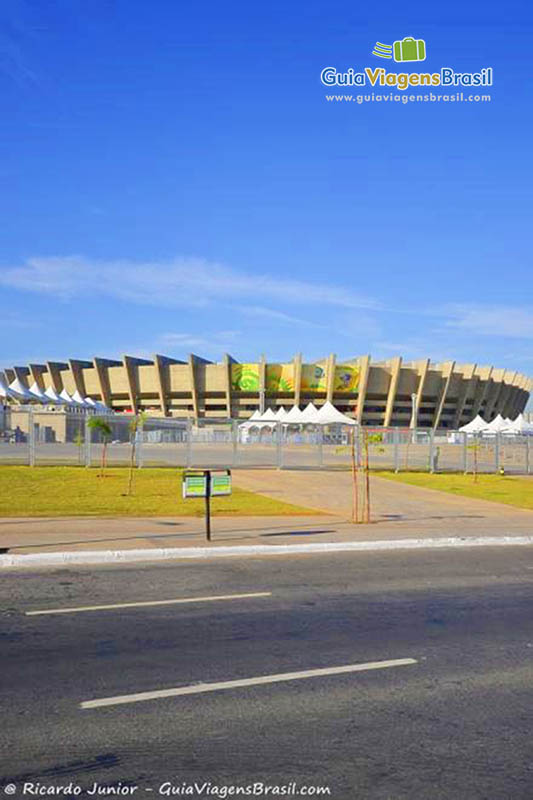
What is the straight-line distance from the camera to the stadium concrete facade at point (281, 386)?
4444 inches

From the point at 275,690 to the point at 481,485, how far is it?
1087 inches

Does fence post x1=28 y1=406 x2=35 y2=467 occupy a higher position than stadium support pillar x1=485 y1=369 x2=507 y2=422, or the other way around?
stadium support pillar x1=485 y1=369 x2=507 y2=422

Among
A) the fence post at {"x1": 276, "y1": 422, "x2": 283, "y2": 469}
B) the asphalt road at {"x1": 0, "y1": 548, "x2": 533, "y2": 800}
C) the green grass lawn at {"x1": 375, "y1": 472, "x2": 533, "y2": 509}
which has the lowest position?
the asphalt road at {"x1": 0, "y1": 548, "x2": 533, "y2": 800}

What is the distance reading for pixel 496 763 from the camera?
4.54m

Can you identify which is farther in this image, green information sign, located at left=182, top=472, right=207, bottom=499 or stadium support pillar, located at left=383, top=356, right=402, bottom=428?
stadium support pillar, located at left=383, top=356, right=402, bottom=428

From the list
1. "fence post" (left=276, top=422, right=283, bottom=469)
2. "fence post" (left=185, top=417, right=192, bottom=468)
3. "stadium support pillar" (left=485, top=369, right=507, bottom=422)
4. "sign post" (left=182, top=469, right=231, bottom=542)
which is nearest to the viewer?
"sign post" (left=182, top=469, right=231, bottom=542)

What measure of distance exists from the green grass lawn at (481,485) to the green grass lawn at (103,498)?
26.7 ft

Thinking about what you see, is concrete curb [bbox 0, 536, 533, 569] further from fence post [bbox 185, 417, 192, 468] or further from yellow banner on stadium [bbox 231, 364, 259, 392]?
yellow banner on stadium [bbox 231, 364, 259, 392]

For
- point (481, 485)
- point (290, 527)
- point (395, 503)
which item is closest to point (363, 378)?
point (481, 485)

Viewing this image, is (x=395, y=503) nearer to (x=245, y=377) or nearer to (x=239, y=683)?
(x=239, y=683)

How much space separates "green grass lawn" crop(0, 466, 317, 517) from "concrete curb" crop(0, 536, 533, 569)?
511cm

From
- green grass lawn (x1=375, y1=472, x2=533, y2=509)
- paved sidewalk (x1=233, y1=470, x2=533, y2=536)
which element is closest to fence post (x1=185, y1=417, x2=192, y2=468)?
paved sidewalk (x1=233, y1=470, x2=533, y2=536)

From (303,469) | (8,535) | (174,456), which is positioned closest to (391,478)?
(303,469)

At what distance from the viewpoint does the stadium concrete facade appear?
113 metres
